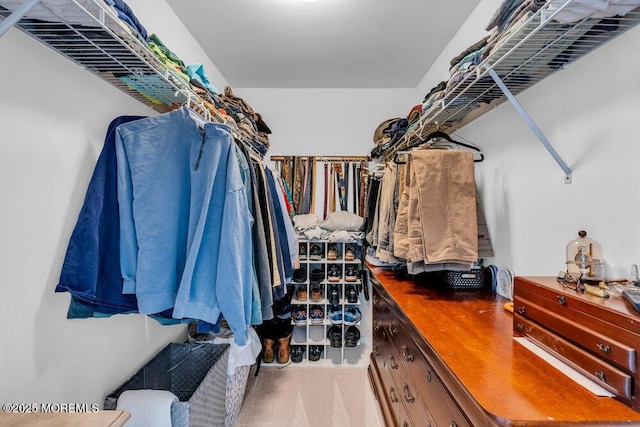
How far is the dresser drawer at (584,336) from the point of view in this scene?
638mm

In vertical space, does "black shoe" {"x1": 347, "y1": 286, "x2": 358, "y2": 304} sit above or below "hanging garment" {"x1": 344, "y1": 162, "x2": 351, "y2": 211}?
below

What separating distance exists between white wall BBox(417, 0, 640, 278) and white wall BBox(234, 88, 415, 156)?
136cm

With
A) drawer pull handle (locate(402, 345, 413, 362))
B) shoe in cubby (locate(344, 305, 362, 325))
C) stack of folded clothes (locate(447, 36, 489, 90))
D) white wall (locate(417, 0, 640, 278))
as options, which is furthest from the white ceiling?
shoe in cubby (locate(344, 305, 362, 325))

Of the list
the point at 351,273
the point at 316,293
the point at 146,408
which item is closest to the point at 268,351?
the point at 316,293

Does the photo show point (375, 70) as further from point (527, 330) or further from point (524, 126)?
point (527, 330)

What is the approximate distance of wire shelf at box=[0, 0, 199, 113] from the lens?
844 mm

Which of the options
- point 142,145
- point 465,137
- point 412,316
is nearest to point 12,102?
point 142,145

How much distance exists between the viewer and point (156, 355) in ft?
5.66

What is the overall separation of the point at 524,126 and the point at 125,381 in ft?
7.53

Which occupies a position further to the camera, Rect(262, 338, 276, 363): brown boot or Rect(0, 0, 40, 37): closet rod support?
Rect(262, 338, 276, 363): brown boot

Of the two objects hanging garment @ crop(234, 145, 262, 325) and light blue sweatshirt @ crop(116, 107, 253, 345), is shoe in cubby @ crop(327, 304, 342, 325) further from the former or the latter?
light blue sweatshirt @ crop(116, 107, 253, 345)

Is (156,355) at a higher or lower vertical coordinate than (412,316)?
lower

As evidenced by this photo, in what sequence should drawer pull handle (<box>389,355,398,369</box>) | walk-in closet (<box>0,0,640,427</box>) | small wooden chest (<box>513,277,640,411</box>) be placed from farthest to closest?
drawer pull handle (<box>389,355,398,369</box>), walk-in closet (<box>0,0,640,427</box>), small wooden chest (<box>513,277,640,411</box>)

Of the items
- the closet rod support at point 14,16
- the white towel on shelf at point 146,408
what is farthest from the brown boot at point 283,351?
the closet rod support at point 14,16
